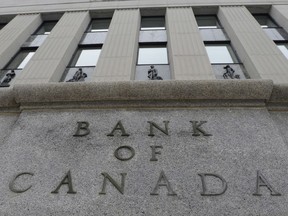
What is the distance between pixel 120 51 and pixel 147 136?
464cm

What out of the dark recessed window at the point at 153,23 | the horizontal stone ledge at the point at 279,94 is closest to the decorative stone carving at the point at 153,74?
the dark recessed window at the point at 153,23

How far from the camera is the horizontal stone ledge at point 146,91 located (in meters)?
6.29

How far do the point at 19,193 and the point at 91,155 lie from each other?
1.42 m

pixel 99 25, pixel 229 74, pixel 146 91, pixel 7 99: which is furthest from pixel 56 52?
pixel 229 74

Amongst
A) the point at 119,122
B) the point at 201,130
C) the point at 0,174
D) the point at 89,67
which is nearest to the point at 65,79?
the point at 89,67

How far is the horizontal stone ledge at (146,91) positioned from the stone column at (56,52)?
2.04 meters

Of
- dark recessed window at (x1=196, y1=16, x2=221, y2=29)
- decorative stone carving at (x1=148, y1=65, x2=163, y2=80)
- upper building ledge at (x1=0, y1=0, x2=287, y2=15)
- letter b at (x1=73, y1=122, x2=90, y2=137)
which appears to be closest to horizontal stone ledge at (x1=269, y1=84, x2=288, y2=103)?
decorative stone carving at (x1=148, y1=65, x2=163, y2=80)

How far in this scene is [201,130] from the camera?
596cm

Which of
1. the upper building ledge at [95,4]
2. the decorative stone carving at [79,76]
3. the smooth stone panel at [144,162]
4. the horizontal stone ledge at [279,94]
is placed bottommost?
the smooth stone panel at [144,162]

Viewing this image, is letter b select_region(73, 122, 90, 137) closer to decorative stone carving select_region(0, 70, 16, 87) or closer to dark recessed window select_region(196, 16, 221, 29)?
decorative stone carving select_region(0, 70, 16, 87)

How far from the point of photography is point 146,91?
252 inches

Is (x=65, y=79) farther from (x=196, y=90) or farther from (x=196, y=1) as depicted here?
(x=196, y=1)

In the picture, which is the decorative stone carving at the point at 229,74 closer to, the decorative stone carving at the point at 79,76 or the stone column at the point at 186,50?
the stone column at the point at 186,50

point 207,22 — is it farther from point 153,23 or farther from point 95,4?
point 95,4
